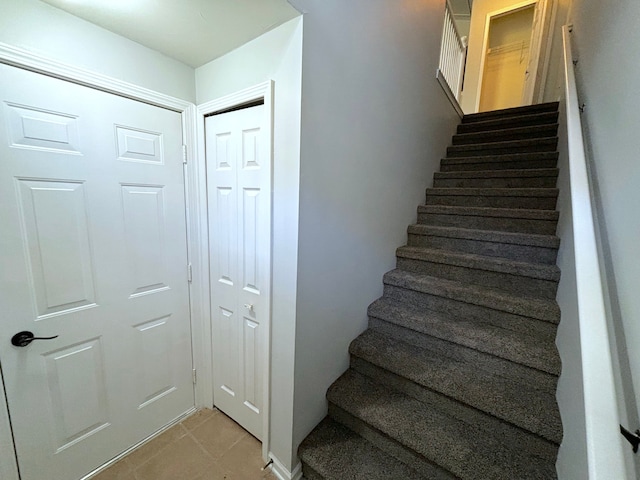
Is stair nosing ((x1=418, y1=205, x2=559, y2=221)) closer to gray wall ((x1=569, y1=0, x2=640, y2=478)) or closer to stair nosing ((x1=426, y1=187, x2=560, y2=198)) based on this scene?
stair nosing ((x1=426, y1=187, x2=560, y2=198))

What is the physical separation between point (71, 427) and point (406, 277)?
6.79 feet

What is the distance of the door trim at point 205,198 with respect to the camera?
1.22 meters

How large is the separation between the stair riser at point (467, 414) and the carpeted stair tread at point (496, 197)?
5.35ft

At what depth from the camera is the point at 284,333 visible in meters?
1.28

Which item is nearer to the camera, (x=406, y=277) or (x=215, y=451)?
(x=215, y=451)

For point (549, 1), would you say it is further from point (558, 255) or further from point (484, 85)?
point (558, 255)

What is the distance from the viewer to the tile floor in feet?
4.53

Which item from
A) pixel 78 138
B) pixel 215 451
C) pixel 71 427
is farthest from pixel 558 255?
pixel 71 427

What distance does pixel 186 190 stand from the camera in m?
1.60

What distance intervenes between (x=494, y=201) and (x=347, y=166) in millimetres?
1565

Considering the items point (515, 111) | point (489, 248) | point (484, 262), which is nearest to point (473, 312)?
point (484, 262)

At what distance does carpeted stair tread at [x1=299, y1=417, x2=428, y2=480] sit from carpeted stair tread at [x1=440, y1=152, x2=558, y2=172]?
8.38 feet

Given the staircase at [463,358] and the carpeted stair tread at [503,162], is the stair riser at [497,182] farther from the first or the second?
the carpeted stair tread at [503,162]

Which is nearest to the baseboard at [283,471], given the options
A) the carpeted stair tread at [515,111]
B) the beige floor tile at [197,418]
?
the beige floor tile at [197,418]
